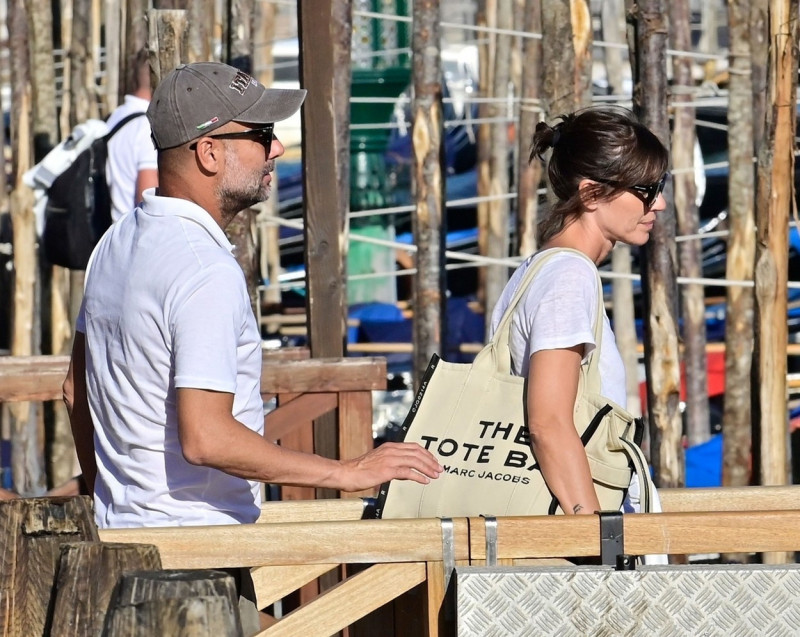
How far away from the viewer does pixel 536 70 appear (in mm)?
9391

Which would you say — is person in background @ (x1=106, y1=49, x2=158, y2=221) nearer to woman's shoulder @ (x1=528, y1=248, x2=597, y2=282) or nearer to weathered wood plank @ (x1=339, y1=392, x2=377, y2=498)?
weathered wood plank @ (x1=339, y1=392, x2=377, y2=498)

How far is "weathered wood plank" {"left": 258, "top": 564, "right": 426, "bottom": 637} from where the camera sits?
2250 millimetres

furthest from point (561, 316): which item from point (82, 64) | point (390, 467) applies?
point (82, 64)

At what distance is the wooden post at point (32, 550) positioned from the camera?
6.48 feet

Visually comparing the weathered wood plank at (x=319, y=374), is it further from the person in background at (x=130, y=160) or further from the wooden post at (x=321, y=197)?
the person in background at (x=130, y=160)

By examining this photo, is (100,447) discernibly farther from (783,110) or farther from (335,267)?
(783,110)

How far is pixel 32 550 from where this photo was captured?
1.99m

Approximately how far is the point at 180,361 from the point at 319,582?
81.0 inches

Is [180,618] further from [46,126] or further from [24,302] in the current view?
[46,126]

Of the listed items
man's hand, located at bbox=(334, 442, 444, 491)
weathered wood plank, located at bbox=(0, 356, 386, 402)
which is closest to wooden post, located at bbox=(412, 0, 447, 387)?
weathered wood plank, located at bbox=(0, 356, 386, 402)

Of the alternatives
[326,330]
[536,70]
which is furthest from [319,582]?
[536,70]

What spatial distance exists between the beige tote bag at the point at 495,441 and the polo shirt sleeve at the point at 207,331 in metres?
0.47

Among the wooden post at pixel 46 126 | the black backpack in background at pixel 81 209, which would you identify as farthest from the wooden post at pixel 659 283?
the wooden post at pixel 46 126

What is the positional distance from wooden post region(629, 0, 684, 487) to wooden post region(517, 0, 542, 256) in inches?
145
